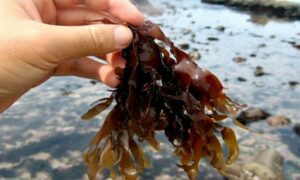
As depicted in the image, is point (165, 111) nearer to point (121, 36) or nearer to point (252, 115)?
point (121, 36)

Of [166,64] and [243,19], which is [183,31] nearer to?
[243,19]

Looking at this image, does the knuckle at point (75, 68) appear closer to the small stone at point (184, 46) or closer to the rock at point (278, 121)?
the rock at point (278, 121)

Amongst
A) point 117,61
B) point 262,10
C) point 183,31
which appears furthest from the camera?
point 262,10

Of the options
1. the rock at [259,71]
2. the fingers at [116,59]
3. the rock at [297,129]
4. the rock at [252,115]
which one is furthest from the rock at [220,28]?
the fingers at [116,59]

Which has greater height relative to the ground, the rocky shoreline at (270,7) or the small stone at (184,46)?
the small stone at (184,46)

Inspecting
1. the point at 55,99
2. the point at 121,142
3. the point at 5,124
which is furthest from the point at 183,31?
the point at 121,142

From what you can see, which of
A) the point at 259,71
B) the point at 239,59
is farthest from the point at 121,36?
the point at 239,59
